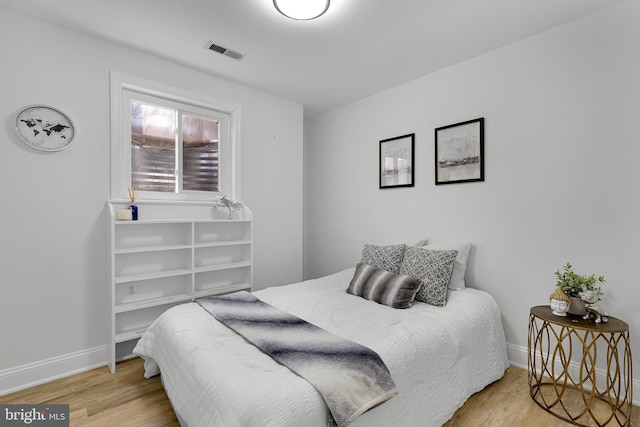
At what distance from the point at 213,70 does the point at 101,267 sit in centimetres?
203

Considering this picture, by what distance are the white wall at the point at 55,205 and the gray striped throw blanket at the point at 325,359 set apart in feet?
4.18

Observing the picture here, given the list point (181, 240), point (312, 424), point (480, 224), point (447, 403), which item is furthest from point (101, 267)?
point (480, 224)

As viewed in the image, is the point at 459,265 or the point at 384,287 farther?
the point at 459,265

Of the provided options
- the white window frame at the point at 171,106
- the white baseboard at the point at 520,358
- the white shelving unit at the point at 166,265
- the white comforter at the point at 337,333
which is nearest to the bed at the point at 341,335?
the white comforter at the point at 337,333

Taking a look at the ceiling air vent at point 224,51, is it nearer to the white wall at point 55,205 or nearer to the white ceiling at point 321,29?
the white ceiling at point 321,29

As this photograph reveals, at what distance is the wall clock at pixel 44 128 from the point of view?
7.11 ft

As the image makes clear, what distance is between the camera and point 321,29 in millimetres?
2252

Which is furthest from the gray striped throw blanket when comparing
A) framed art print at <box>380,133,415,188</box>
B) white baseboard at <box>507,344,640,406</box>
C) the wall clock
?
framed art print at <box>380,133,415,188</box>

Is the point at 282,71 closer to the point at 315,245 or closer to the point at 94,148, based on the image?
the point at 94,148

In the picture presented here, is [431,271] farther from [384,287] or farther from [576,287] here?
[576,287]

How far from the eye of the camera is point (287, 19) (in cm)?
214

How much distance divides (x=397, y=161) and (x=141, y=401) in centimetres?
296

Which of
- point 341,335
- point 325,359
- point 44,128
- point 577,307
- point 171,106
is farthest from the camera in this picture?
point 171,106

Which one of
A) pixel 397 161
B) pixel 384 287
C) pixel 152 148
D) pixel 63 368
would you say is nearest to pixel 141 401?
pixel 63 368
